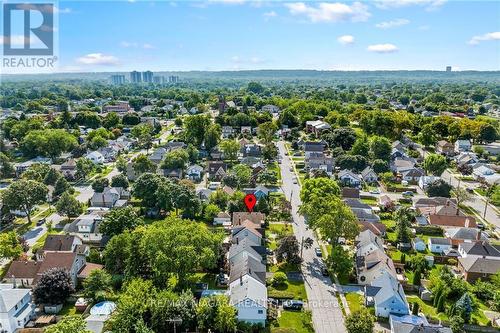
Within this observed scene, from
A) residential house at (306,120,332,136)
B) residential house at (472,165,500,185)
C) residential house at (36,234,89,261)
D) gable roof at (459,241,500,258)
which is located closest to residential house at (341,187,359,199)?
gable roof at (459,241,500,258)

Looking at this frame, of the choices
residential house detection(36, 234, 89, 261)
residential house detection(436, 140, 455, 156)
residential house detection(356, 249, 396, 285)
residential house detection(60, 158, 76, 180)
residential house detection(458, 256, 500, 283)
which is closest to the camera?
residential house detection(356, 249, 396, 285)

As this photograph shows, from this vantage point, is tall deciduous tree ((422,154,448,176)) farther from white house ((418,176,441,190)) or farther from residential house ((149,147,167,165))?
residential house ((149,147,167,165))

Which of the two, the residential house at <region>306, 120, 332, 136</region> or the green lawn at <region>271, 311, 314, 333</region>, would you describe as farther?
the residential house at <region>306, 120, 332, 136</region>

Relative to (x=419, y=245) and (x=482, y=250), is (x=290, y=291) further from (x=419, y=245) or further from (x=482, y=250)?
(x=482, y=250)

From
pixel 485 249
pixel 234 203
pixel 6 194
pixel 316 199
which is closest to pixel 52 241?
pixel 6 194

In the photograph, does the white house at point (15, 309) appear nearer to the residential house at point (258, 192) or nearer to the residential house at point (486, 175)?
the residential house at point (258, 192)

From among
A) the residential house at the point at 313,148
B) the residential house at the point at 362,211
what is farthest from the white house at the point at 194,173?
the residential house at the point at 362,211
